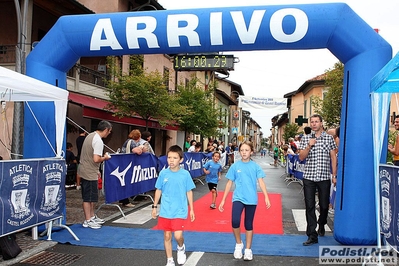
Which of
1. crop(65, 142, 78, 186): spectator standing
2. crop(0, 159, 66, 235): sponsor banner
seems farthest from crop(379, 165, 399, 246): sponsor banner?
crop(65, 142, 78, 186): spectator standing

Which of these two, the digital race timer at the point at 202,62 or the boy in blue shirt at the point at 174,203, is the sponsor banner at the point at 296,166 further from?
the boy in blue shirt at the point at 174,203

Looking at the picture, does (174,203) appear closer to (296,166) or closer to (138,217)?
(138,217)

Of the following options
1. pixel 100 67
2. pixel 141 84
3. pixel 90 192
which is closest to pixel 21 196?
pixel 90 192

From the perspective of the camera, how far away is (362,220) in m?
5.96

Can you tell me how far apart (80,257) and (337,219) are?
387cm

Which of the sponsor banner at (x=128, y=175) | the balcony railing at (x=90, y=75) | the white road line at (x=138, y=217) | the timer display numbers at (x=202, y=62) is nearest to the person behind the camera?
the white road line at (x=138, y=217)

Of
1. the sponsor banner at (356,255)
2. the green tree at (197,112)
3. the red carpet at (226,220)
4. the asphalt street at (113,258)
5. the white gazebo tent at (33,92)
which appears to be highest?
the green tree at (197,112)

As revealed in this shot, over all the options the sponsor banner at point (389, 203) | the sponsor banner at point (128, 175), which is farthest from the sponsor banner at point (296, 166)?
the sponsor banner at point (389, 203)

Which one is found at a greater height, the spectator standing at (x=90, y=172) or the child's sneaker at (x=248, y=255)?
the spectator standing at (x=90, y=172)

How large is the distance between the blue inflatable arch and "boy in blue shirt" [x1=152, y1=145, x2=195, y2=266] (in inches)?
100

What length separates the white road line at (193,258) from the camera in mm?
5293

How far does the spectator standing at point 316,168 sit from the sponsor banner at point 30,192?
4016 mm

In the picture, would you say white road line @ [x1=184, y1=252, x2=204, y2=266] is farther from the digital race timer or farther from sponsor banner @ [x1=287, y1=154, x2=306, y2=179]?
the digital race timer

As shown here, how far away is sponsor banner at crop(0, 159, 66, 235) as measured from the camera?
5304mm
